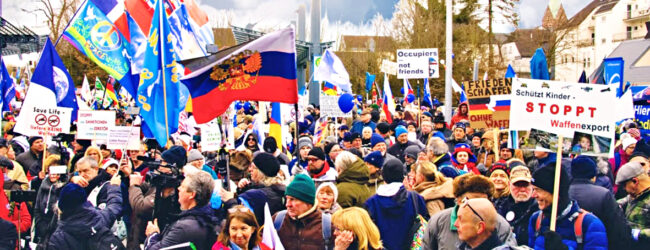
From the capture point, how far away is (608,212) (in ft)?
17.9

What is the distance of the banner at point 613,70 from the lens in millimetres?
12398

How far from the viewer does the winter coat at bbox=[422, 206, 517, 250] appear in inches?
185

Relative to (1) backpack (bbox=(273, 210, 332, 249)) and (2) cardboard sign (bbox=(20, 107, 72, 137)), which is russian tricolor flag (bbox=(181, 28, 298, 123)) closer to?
(1) backpack (bbox=(273, 210, 332, 249))

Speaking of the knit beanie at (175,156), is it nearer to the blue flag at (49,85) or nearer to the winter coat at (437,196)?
the winter coat at (437,196)

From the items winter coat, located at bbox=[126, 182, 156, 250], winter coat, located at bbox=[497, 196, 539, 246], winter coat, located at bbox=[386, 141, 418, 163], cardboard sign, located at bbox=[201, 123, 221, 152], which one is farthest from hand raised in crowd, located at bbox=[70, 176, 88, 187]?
winter coat, located at bbox=[386, 141, 418, 163]

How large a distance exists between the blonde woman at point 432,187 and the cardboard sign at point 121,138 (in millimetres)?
3856

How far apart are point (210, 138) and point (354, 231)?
174 inches

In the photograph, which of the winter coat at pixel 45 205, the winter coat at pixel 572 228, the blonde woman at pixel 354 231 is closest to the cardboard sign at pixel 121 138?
the winter coat at pixel 45 205

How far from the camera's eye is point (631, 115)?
38.5ft

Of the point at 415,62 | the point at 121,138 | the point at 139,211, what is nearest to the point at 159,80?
the point at 121,138

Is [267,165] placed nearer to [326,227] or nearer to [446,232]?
[326,227]

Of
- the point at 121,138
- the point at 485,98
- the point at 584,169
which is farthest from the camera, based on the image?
the point at 485,98

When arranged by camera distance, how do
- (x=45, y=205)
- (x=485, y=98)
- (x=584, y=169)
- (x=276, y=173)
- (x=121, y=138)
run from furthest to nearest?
1. (x=485, y=98)
2. (x=121, y=138)
3. (x=45, y=205)
4. (x=276, y=173)
5. (x=584, y=169)

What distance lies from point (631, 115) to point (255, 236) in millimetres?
8944
